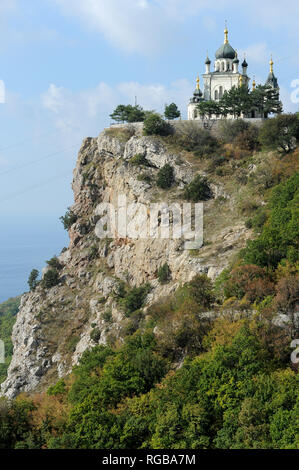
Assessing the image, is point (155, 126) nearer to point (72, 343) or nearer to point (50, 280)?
point (50, 280)

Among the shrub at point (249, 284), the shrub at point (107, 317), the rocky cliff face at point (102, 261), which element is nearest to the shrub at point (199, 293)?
the shrub at point (249, 284)

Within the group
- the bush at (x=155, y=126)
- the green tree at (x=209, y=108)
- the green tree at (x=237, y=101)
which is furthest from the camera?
the green tree at (x=209, y=108)

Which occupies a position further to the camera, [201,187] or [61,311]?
[61,311]

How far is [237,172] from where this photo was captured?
187ft

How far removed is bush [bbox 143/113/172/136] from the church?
5746 mm

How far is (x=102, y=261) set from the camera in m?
62.6

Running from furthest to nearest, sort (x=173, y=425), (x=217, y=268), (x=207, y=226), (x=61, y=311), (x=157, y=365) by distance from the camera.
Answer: (x=61, y=311) → (x=207, y=226) → (x=217, y=268) → (x=157, y=365) → (x=173, y=425)

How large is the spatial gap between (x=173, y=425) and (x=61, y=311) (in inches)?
1367

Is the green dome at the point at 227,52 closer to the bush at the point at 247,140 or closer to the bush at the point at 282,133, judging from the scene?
the bush at the point at 247,140

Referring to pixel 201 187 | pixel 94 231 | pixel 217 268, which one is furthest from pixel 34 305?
pixel 217 268

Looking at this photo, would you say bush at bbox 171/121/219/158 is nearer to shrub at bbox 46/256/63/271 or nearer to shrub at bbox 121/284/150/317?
shrub at bbox 121/284/150/317

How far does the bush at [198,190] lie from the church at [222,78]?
12098 mm

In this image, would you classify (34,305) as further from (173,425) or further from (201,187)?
(173,425)

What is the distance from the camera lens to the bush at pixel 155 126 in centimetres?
6162
